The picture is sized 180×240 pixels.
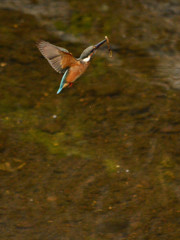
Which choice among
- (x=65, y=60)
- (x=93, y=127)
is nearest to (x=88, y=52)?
(x=65, y=60)

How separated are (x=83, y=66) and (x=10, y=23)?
8.43ft

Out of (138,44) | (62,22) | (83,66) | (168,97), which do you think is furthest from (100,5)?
(83,66)

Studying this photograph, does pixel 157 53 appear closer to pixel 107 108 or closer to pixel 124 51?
pixel 124 51

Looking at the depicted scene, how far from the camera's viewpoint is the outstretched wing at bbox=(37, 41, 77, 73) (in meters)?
→ 2.36

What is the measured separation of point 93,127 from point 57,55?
1.33m

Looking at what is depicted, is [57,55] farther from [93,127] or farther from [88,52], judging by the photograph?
[93,127]

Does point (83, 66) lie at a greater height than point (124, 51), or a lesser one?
greater

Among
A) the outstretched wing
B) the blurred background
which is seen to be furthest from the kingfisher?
the blurred background

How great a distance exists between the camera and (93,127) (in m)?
3.66

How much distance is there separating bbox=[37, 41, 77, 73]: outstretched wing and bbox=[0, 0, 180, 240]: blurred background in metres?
1.00

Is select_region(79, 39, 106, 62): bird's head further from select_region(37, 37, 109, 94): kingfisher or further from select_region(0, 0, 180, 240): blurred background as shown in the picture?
select_region(0, 0, 180, 240): blurred background

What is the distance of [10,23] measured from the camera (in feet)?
16.0

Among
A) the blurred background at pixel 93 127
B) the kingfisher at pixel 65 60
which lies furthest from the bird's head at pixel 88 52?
the blurred background at pixel 93 127

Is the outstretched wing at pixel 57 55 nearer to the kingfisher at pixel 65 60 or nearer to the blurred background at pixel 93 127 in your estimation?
the kingfisher at pixel 65 60
